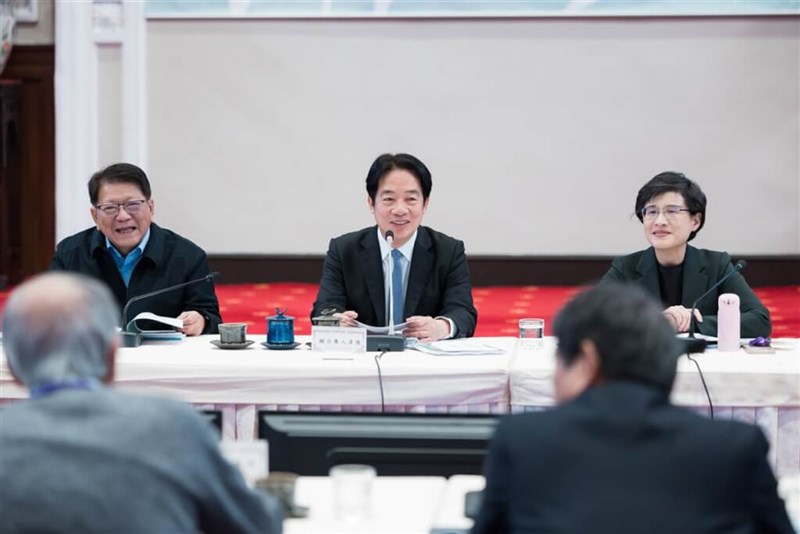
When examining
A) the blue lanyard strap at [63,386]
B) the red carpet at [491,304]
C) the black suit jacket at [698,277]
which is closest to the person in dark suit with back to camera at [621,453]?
the blue lanyard strap at [63,386]

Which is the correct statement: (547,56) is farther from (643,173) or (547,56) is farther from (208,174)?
(208,174)

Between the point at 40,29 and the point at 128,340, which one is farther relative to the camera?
the point at 40,29

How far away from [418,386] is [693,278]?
121 cm

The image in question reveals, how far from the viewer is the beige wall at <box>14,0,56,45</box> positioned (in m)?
7.75

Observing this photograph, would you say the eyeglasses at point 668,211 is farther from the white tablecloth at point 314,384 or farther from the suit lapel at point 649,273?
the white tablecloth at point 314,384

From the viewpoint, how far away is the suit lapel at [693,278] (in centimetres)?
374

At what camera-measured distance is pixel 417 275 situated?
3.86 metres

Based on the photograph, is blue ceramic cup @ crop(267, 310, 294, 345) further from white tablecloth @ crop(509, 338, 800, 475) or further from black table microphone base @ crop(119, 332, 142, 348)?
white tablecloth @ crop(509, 338, 800, 475)

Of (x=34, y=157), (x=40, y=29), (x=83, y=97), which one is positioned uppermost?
(x=40, y=29)

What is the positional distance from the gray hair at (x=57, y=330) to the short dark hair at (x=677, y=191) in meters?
2.57

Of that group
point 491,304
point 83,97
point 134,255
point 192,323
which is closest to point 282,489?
point 192,323

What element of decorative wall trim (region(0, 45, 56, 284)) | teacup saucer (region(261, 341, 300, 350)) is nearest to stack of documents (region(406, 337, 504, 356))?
teacup saucer (region(261, 341, 300, 350))

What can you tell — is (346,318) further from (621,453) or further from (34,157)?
(34,157)

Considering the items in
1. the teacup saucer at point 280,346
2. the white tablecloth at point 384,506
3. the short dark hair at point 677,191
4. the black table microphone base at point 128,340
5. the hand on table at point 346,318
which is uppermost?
the short dark hair at point 677,191
